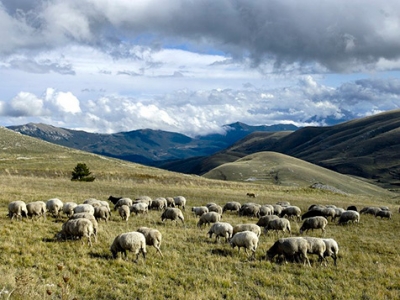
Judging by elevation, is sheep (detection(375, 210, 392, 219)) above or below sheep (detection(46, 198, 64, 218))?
above

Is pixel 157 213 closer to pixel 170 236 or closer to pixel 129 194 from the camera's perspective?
pixel 170 236

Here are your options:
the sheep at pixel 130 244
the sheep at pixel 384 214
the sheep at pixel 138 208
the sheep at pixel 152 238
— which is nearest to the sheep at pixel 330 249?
the sheep at pixel 152 238

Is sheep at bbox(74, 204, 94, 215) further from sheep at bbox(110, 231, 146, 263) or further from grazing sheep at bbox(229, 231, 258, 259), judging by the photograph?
grazing sheep at bbox(229, 231, 258, 259)

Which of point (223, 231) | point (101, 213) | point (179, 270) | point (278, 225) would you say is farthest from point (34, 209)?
point (278, 225)

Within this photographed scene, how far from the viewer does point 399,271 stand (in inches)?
639

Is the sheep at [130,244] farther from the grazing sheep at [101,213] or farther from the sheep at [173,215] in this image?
the sheep at [173,215]

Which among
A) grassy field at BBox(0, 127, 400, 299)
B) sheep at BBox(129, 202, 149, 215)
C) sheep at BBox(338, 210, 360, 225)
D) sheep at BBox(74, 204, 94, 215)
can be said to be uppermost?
sheep at BBox(338, 210, 360, 225)

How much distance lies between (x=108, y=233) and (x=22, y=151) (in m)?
133

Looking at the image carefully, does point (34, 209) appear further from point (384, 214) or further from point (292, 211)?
point (384, 214)

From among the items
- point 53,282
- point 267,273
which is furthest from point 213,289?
point 53,282

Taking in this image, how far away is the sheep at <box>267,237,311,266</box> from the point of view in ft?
53.1

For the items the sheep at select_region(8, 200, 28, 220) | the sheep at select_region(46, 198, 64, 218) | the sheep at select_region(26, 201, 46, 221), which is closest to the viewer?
the sheep at select_region(8, 200, 28, 220)

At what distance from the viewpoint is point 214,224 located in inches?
821

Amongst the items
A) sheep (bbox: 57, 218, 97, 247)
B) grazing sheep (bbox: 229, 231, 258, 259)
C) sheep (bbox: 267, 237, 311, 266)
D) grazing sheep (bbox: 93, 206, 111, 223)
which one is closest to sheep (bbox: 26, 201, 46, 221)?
grazing sheep (bbox: 93, 206, 111, 223)
